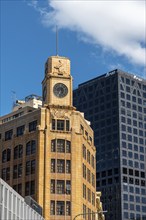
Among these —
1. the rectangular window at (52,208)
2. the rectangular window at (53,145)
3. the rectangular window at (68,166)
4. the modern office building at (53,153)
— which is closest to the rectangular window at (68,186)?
the modern office building at (53,153)

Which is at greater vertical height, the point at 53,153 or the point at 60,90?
the point at 60,90

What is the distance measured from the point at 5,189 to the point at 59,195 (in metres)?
56.2

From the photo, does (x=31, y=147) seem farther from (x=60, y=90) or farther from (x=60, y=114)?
(x=60, y=90)

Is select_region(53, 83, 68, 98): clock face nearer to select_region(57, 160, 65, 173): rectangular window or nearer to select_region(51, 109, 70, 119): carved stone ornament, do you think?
select_region(51, 109, 70, 119): carved stone ornament

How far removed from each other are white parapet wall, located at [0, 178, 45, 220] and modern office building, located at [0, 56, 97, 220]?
4281cm

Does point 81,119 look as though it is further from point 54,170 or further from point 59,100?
point 54,170

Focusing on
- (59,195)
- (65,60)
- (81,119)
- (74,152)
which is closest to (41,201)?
(59,195)

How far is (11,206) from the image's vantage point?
182ft

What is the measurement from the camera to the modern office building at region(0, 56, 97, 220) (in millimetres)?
107812

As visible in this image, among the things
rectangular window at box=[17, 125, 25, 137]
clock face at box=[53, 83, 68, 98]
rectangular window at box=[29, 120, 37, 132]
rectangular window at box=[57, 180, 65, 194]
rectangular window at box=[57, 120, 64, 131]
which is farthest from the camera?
clock face at box=[53, 83, 68, 98]

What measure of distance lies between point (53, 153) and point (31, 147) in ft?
17.8

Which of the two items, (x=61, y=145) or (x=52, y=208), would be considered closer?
(x=52, y=208)

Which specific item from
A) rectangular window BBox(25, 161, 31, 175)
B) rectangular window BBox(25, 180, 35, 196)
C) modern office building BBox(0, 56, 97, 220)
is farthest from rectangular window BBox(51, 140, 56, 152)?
rectangular window BBox(25, 180, 35, 196)

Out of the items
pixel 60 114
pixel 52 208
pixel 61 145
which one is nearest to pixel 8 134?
pixel 60 114
